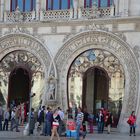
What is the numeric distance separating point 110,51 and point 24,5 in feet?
24.1

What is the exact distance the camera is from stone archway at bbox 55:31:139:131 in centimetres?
3125

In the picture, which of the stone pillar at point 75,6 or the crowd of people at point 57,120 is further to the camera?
the stone pillar at point 75,6

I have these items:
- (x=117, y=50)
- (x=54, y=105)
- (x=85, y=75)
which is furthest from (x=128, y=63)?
(x=54, y=105)

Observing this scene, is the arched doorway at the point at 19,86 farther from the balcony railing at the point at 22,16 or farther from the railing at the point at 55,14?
the railing at the point at 55,14

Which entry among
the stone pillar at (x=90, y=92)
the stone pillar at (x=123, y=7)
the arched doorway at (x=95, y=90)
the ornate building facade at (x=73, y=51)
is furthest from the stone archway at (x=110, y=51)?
the stone pillar at (x=90, y=92)

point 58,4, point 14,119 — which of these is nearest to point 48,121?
point 14,119

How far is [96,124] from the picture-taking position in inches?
1303

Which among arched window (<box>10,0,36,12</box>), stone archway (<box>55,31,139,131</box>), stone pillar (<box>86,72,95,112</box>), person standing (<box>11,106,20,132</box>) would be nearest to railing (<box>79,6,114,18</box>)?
stone archway (<box>55,31,139,131</box>)

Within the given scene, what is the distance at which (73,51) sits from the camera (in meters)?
33.2

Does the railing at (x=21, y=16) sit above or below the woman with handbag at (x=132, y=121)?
above

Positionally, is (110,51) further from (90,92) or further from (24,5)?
(24,5)

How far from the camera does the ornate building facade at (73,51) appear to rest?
1246 inches

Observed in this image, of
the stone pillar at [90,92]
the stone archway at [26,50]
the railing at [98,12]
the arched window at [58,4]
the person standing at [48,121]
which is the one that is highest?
the arched window at [58,4]

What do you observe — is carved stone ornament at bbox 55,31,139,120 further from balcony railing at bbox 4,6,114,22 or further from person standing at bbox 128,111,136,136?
person standing at bbox 128,111,136,136
